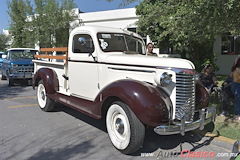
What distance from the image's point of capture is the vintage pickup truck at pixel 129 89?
12.1 feet

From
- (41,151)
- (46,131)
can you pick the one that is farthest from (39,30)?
(41,151)

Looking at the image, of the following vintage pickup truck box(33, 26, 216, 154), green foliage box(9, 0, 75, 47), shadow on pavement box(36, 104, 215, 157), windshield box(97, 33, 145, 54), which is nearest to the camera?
vintage pickup truck box(33, 26, 216, 154)

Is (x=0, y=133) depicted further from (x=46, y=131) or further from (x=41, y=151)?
(x=41, y=151)

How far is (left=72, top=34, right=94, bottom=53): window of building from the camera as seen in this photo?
4731 mm

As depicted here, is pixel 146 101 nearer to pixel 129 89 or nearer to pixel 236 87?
pixel 129 89

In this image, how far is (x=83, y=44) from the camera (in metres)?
4.77

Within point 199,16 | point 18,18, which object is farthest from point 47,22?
point 199,16

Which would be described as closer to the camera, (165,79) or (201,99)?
(165,79)

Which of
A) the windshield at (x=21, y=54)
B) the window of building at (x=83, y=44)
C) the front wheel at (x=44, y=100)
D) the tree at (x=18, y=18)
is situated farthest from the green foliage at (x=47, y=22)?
the window of building at (x=83, y=44)

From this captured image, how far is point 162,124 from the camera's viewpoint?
3.67 metres

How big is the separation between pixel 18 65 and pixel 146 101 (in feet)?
30.6

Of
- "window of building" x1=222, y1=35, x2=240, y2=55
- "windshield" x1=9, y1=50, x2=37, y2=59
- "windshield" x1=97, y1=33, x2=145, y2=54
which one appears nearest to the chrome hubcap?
"windshield" x1=97, y1=33, x2=145, y2=54

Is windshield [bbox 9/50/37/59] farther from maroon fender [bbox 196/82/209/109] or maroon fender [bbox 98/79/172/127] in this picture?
maroon fender [bbox 196/82/209/109]

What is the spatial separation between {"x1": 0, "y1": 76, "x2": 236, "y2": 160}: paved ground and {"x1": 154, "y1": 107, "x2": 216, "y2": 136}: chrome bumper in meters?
0.56
